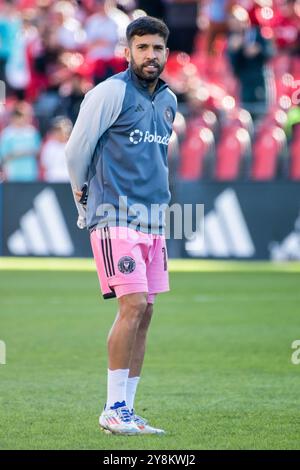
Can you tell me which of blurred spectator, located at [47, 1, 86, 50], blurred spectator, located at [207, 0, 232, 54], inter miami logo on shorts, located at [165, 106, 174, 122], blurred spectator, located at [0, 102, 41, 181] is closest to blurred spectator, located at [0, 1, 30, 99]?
blurred spectator, located at [47, 1, 86, 50]

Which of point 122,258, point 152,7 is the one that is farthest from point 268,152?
point 122,258

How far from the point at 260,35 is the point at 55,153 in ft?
13.2

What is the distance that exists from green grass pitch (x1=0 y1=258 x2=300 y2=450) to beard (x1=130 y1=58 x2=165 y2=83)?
1943 mm

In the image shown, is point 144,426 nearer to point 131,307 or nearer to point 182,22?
point 131,307

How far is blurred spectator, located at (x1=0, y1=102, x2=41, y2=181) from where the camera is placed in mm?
20141

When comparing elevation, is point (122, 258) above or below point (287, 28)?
above

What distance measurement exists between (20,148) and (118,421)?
1406 cm

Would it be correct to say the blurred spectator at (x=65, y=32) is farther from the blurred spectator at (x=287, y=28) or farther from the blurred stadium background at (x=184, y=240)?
the blurred spectator at (x=287, y=28)

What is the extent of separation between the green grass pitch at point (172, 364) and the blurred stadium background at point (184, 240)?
2 centimetres

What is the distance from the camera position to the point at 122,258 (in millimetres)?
6664

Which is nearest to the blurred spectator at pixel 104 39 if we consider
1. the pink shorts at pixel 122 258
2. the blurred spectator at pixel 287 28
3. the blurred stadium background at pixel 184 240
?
the blurred stadium background at pixel 184 240

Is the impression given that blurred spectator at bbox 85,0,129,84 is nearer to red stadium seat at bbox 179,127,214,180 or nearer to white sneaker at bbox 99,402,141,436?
red stadium seat at bbox 179,127,214,180

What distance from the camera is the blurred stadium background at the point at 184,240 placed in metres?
7.59
